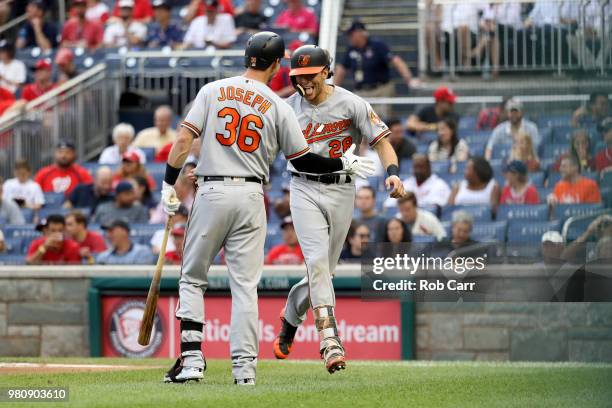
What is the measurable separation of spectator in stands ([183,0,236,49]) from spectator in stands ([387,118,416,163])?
3.34m

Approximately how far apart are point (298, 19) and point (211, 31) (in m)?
1.17

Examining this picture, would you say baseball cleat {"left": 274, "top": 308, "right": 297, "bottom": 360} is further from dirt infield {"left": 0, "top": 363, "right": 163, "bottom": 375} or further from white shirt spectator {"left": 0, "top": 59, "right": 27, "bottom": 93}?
white shirt spectator {"left": 0, "top": 59, "right": 27, "bottom": 93}

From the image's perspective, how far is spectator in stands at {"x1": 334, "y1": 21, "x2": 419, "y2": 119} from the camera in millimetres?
16266

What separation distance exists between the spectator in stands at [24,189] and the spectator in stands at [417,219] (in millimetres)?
4617

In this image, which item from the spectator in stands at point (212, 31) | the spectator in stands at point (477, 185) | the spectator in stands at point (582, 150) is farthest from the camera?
the spectator in stands at point (212, 31)

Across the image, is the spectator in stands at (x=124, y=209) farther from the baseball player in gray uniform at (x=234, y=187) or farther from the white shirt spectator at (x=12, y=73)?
the baseball player in gray uniform at (x=234, y=187)

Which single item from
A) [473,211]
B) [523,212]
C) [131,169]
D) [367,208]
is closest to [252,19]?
[131,169]

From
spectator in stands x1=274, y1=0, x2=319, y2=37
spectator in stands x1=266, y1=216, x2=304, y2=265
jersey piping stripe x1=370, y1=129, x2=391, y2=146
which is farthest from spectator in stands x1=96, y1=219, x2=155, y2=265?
jersey piping stripe x1=370, y1=129, x2=391, y2=146

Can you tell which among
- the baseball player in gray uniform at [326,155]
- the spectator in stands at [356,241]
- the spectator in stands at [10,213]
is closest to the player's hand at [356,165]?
the baseball player in gray uniform at [326,155]

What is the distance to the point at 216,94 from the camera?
26.0 feet

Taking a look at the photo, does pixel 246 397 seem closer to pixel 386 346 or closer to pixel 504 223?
pixel 386 346

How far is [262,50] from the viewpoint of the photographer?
7.99m

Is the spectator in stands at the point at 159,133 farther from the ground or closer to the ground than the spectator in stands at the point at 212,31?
closer to the ground

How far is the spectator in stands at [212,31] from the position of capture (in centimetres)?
1739
